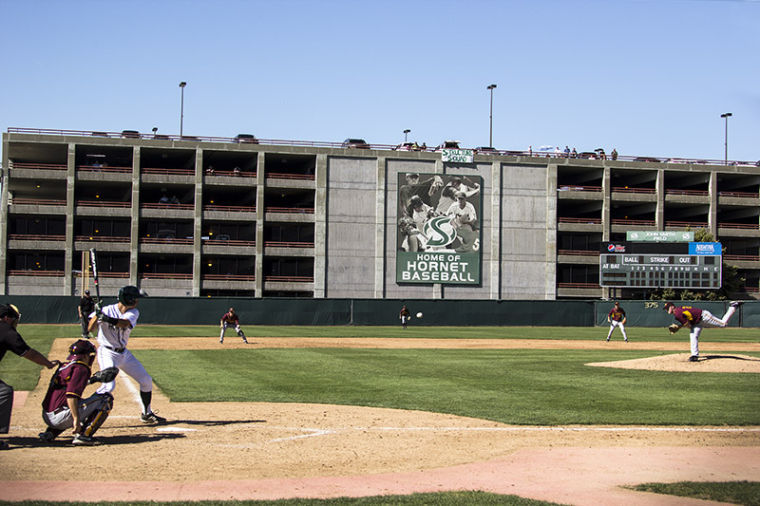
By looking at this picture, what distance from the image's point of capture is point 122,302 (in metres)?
12.0

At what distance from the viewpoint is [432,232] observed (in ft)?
246

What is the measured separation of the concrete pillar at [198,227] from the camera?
73.0 metres

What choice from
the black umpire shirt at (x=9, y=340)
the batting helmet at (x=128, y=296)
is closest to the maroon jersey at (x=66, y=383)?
the black umpire shirt at (x=9, y=340)

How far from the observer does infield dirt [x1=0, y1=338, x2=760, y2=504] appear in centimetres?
877

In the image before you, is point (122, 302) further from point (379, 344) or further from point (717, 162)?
point (717, 162)

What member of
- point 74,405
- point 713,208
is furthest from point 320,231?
point 74,405

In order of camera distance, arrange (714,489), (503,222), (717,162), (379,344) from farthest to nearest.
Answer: (717,162) < (503,222) < (379,344) < (714,489)

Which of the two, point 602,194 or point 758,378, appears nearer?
point 758,378

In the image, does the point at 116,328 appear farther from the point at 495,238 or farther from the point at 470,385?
the point at 495,238

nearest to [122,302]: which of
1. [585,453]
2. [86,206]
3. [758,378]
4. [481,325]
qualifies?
[585,453]

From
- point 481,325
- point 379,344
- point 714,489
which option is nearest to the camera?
point 714,489

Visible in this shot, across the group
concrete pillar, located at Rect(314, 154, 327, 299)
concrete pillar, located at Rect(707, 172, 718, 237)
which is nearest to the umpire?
concrete pillar, located at Rect(314, 154, 327, 299)

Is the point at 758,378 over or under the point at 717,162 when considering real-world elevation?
under

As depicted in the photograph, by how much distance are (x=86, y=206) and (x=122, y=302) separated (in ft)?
210
